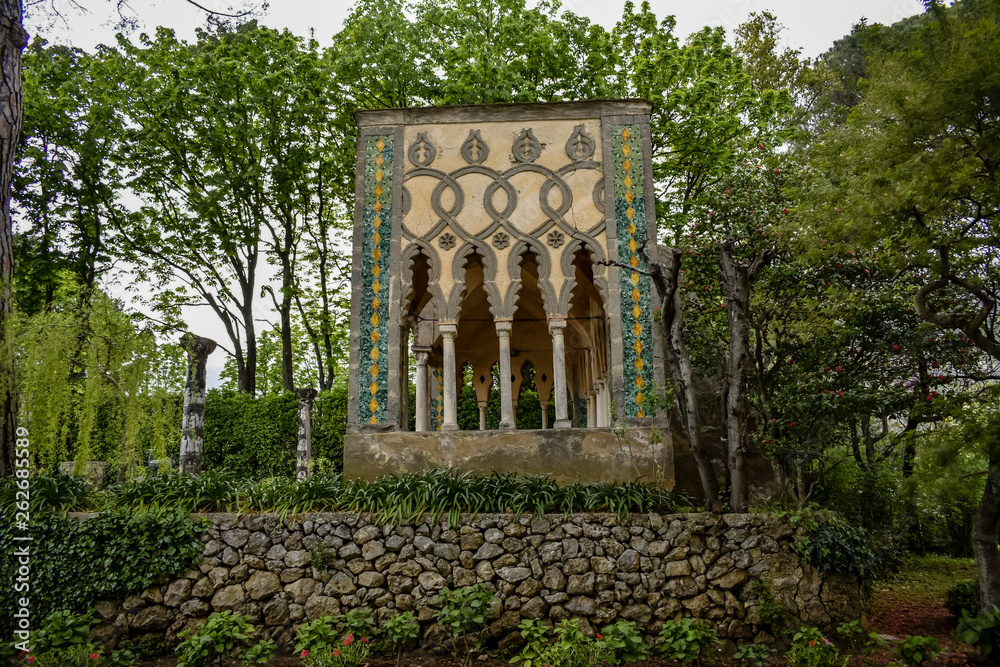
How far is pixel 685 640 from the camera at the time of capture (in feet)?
24.2

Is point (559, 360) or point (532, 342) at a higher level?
point (532, 342)

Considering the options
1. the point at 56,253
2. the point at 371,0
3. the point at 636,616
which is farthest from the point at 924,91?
the point at 56,253

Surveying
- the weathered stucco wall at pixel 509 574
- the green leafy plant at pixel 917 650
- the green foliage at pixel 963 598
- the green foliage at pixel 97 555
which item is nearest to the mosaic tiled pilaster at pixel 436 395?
the weathered stucco wall at pixel 509 574

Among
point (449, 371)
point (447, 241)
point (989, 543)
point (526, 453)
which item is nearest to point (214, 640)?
point (526, 453)

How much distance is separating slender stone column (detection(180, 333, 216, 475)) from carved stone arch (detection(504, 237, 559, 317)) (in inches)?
192

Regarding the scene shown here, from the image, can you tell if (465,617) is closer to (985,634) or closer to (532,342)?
(985,634)

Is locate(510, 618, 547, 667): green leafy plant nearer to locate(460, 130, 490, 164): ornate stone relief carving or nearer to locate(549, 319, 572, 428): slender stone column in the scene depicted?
locate(549, 319, 572, 428): slender stone column

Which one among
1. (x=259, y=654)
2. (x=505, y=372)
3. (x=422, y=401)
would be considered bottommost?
(x=259, y=654)

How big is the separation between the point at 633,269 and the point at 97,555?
7.80m

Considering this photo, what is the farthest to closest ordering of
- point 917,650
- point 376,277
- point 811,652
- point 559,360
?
point 376,277, point 559,360, point 811,652, point 917,650

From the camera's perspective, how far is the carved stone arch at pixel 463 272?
1110 cm

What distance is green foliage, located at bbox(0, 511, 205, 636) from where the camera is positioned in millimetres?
7980

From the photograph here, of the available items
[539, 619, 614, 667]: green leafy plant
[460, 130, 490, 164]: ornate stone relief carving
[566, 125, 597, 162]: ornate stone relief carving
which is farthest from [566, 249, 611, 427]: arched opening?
[539, 619, 614, 667]: green leafy plant

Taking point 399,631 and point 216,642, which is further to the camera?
point 399,631
